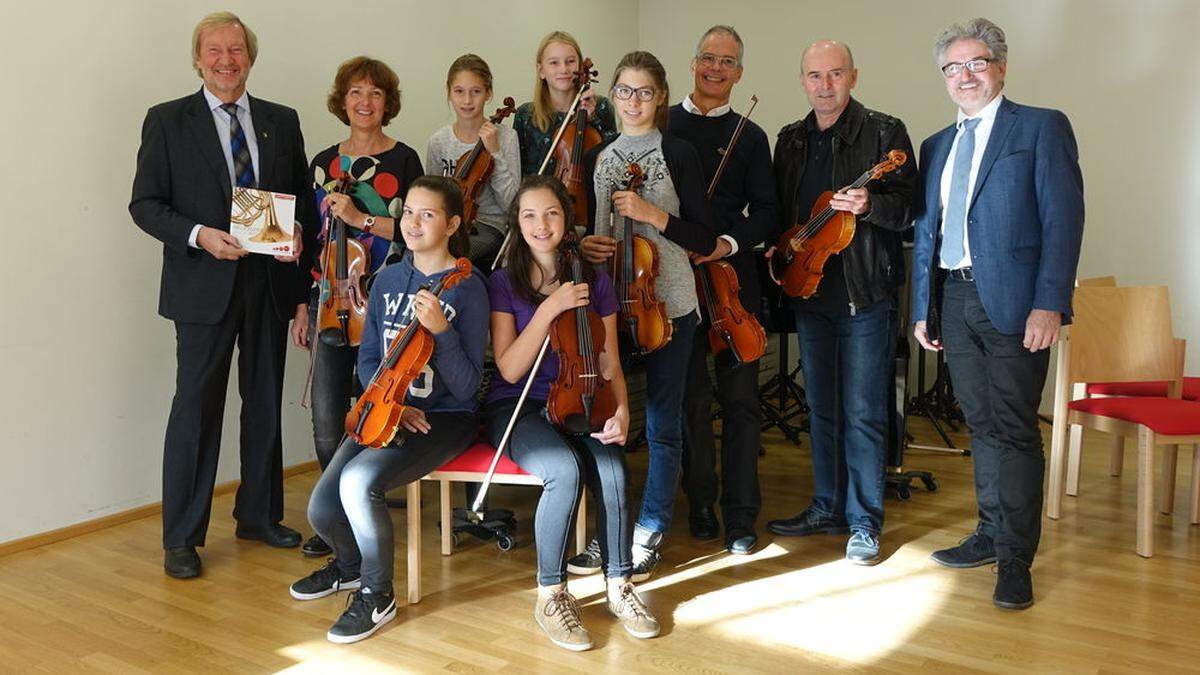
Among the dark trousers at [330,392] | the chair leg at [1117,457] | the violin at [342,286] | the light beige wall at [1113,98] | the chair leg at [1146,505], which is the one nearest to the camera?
the violin at [342,286]

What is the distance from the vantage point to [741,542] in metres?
3.13

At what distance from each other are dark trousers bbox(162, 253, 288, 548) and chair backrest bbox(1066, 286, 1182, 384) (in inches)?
102

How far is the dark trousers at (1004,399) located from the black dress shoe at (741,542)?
27.7 inches

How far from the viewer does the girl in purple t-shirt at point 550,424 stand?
2.52 meters

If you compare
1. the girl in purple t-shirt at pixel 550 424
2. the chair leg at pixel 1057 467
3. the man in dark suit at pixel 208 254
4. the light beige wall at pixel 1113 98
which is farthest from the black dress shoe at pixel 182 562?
the light beige wall at pixel 1113 98

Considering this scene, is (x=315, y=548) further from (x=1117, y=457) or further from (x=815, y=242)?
(x=1117, y=457)

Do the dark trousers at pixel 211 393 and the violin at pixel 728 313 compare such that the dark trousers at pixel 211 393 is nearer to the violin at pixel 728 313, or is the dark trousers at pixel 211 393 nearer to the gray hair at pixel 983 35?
the violin at pixel 728 313

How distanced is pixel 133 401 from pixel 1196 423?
11.1ft

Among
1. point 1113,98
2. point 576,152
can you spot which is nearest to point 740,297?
point 576,152

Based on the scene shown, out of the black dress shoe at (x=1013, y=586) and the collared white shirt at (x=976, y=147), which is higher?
the collared white shirt at (x=976, y=147)

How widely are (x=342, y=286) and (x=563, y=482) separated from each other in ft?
2.83

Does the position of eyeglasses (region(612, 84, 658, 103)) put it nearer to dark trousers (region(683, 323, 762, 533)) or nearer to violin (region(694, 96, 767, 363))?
violin (region(694, 96, 767, 363))

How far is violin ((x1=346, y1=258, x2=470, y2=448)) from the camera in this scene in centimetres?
241

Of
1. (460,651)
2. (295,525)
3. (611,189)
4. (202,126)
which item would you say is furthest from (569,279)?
(295,525)
